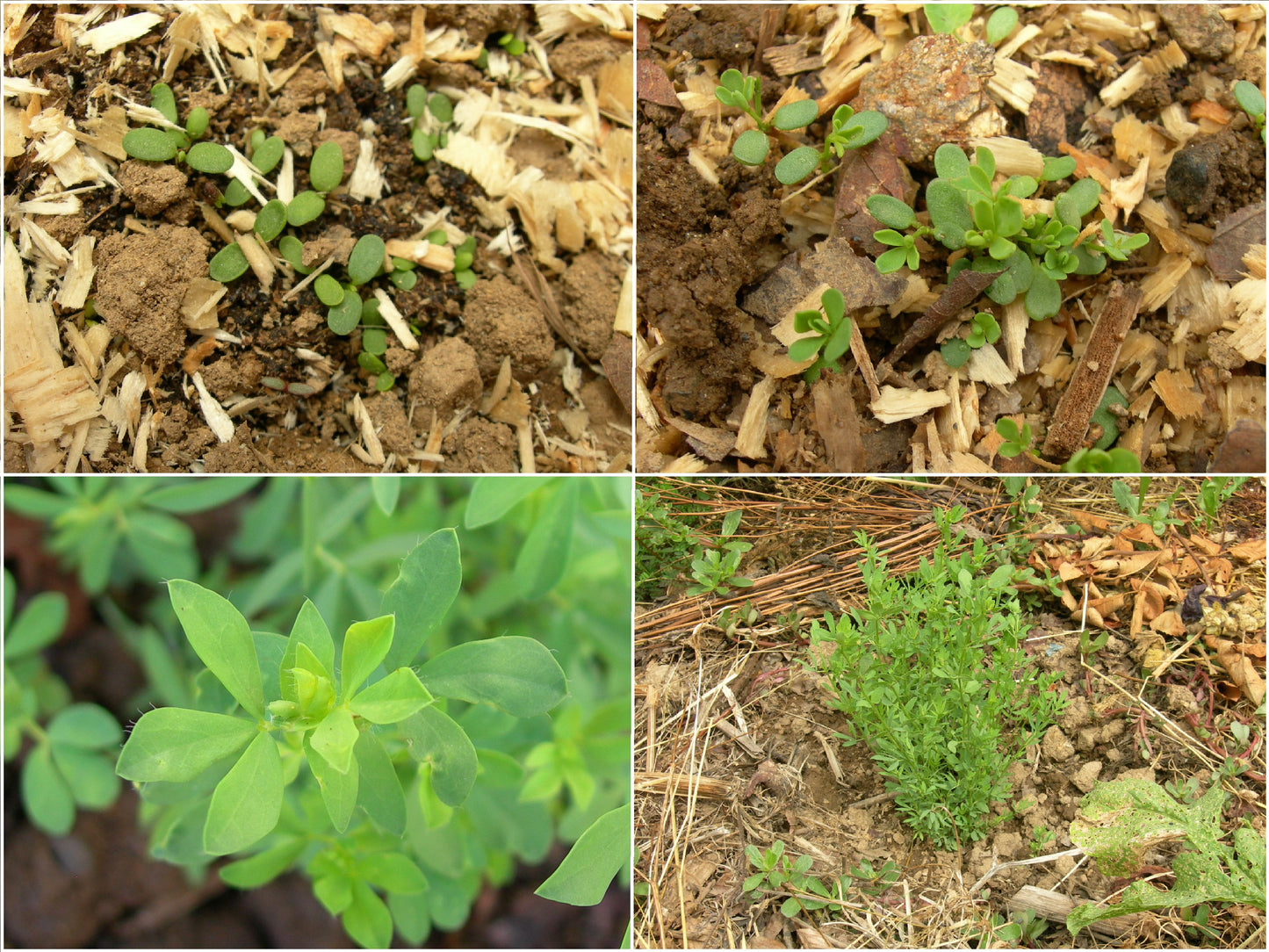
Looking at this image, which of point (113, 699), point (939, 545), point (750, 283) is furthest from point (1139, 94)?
point (113, 699)

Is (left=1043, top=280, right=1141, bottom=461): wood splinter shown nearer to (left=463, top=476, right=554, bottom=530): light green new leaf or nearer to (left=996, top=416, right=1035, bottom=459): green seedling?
(left=996, top=416, right=1035, bottom=459): green seedling

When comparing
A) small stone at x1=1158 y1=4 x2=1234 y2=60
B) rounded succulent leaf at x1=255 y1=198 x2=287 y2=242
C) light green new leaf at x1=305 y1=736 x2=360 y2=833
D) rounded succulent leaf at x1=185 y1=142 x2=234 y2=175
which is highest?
small stone at x1=1158 y1=4 x2=1234 y2=60

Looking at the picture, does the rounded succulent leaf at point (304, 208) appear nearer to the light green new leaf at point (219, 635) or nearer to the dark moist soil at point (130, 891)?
the dark moist soil at point (130, 891)

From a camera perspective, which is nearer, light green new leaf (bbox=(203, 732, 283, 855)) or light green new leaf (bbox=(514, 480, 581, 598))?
light green new leaf (bbox=(203, 732, 283, 855))

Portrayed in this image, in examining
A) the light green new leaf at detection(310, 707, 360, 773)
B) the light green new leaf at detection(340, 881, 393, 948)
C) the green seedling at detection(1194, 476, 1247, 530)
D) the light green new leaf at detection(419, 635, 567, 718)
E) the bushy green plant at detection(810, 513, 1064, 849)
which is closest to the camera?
the light green new leaf at detection(310, 707, 360, 773)

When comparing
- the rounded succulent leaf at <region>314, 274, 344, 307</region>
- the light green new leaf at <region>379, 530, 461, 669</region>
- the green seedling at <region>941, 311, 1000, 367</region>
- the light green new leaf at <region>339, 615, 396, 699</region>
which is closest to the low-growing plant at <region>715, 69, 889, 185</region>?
the green seedling at <region>941, 311, 1000, 367</region>

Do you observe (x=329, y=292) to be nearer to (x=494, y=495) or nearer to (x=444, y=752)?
(x=494, y=495)

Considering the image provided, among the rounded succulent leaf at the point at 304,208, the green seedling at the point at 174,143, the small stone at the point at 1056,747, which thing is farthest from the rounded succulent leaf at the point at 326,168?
the small stone at the point at 1056,747

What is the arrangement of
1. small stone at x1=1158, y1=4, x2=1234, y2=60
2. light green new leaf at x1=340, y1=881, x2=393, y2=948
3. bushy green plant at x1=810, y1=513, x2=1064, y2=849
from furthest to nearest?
1. small stone at x1=1158, y1=4, x2=1234, y2=60
2. light green new leaf at x1=340, y1=881, x2=393, y2=948
3. bushy green plant at x1=810, y1=513, x2=1064, y2=849
